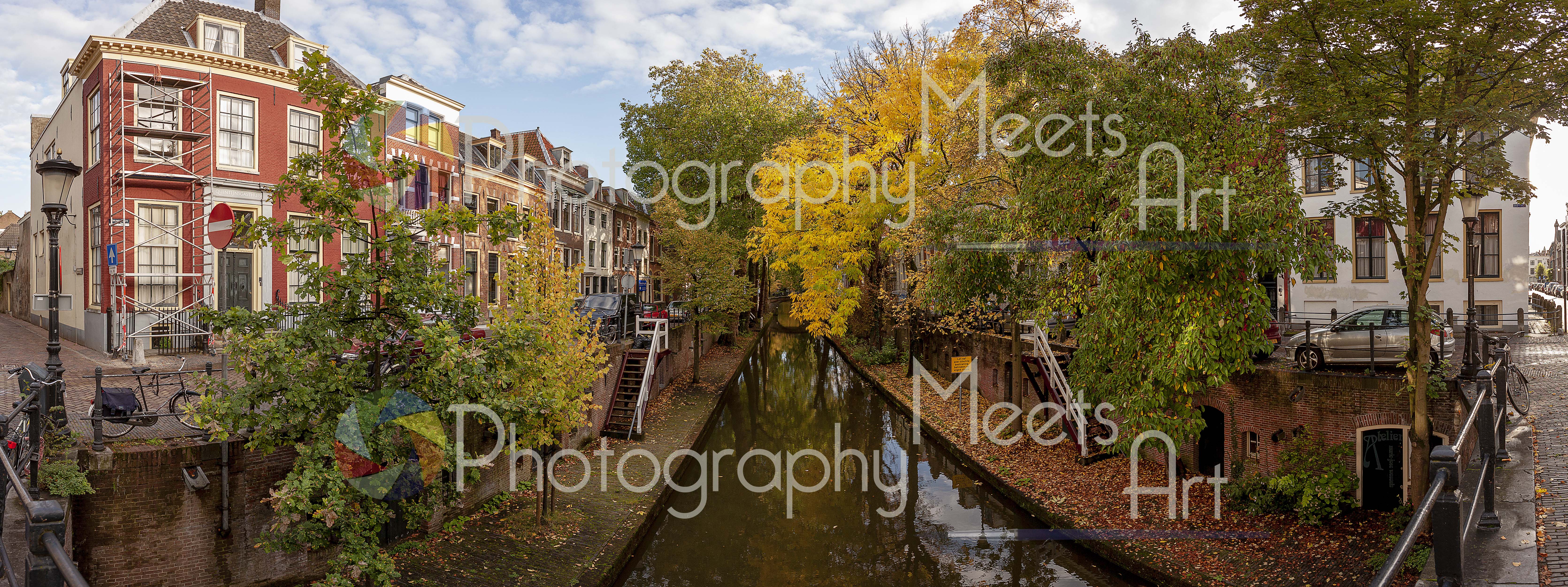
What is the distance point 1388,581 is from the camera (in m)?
3.81

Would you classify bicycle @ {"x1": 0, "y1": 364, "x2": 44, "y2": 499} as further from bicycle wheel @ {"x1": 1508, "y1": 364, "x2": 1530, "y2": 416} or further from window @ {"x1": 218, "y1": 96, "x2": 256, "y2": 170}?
bicycle wheel @ {"x1": 1508, "y1": 364, "x2": 1530, "y2": 416}

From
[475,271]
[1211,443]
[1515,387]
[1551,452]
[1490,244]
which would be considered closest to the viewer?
[1551,452]

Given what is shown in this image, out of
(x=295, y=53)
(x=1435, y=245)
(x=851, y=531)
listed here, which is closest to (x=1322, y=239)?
(x=1435, y=245)

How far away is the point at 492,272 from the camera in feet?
121

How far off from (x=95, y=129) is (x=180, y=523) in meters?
18.9

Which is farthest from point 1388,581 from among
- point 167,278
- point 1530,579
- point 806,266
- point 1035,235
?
point 167,278

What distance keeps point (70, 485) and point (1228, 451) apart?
1809 centimetres

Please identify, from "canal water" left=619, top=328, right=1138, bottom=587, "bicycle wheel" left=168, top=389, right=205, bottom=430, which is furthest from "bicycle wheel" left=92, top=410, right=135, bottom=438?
"canal water" left=619, top=328, right=1138, bottom=587

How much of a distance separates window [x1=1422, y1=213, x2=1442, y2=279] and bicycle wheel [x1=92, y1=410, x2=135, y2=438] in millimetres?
17209

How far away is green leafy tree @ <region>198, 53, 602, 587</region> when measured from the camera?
7434 mm

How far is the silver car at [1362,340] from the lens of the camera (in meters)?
14.6

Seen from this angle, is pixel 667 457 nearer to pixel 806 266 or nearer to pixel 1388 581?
pixel 806 266

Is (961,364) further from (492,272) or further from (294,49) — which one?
(492,272)

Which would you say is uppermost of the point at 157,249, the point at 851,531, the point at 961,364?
the point at 157,249
